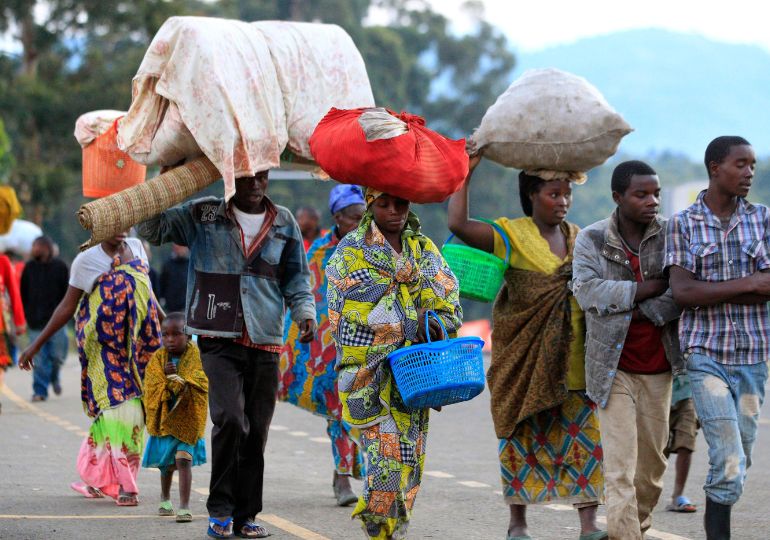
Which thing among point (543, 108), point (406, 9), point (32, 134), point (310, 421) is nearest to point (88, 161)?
point (543, 108)

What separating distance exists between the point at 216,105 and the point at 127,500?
3100mm

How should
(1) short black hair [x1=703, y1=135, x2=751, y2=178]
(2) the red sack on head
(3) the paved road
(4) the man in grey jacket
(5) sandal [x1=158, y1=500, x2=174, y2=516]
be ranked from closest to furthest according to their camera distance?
(2) the red sack on head, (1) short black hair [x1=703, y1=135, x2=751, y2=178], (4) the man in grey jacket, (3) the paved road, (5) sandal [x1=158, y1=500, x2=174, y2=516]

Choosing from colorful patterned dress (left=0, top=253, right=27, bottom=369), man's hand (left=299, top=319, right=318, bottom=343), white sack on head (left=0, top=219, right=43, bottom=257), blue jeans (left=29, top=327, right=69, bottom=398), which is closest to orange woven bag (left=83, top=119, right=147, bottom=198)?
man's hand (left=299, top=319, right=318, bottom=343)

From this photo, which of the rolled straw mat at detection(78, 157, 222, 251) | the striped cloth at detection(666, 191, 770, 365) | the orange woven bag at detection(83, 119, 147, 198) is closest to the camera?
the striped cloth at detection(666, 191, 770, 365)

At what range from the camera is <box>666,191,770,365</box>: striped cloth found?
648 centimetres

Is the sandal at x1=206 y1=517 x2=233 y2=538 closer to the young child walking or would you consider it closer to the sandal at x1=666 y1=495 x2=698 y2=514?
the young child walking

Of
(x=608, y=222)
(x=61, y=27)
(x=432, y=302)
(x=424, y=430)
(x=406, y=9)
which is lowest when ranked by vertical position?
(x=424, y=430)

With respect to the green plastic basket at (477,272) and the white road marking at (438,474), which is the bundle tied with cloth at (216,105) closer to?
the green plastic basket at (477,272)

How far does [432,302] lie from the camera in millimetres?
6414

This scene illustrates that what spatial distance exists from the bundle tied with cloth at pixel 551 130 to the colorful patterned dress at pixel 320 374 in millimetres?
2093

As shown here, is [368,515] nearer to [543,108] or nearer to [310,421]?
[543,108]

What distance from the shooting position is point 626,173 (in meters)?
6.95

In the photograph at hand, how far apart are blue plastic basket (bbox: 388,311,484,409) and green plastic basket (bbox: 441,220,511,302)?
46.4 inches

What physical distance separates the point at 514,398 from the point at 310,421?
26.2 ft
